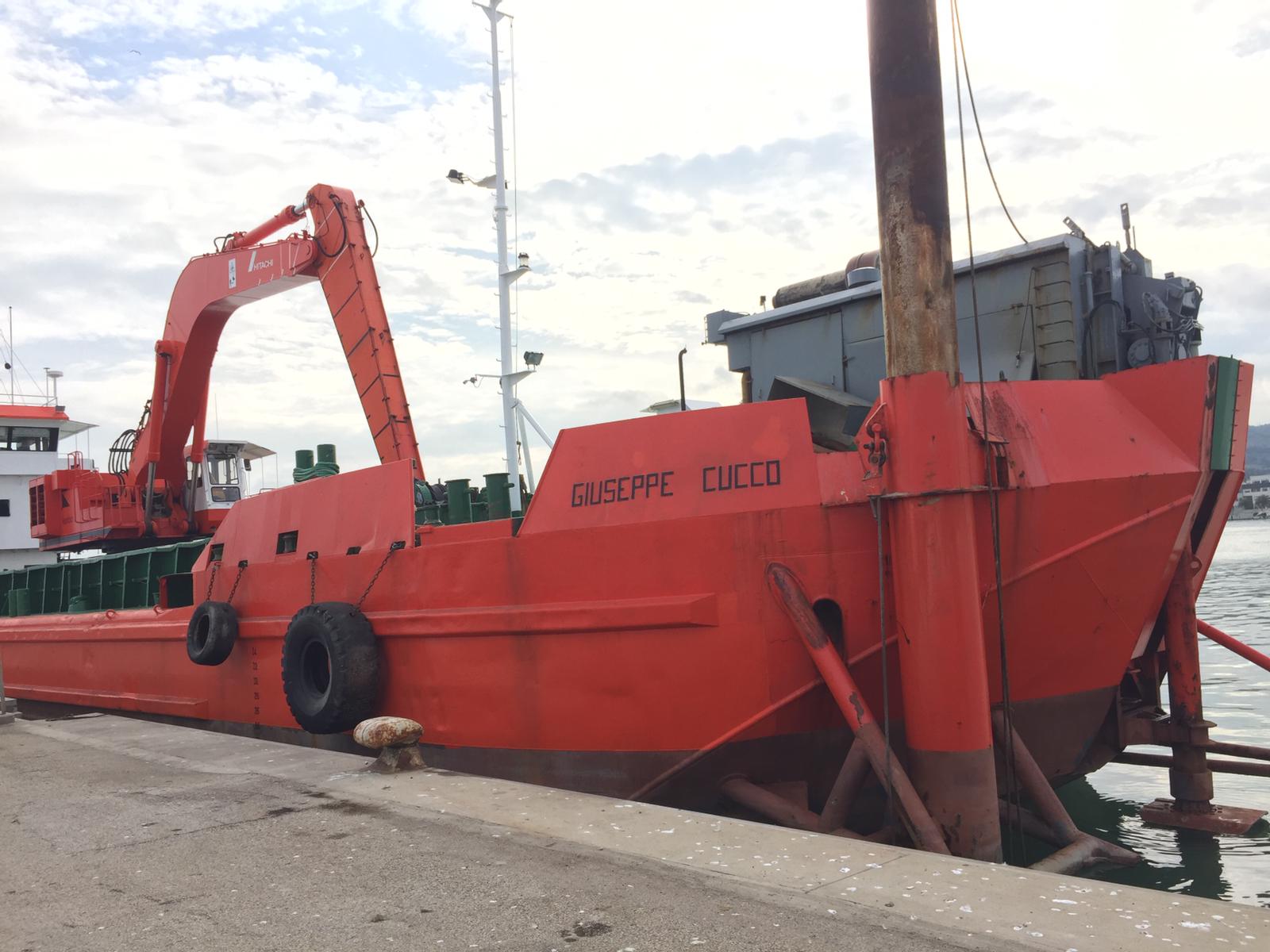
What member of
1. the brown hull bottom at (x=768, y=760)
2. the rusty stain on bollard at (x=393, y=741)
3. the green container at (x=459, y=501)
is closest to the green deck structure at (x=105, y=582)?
the green container at (x=459, y=501)

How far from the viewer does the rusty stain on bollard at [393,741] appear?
235 inches

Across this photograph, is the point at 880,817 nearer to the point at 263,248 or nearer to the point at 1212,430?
the point at 1212,430

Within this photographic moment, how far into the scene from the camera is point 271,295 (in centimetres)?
1230

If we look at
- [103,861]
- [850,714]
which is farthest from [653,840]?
[103,861]

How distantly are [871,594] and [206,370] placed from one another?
1066 centimetres

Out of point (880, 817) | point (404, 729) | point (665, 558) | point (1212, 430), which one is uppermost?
point (1212, 430)

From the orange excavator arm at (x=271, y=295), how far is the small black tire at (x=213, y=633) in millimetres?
2170

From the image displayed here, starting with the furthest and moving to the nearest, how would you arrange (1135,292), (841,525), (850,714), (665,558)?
(1135,292) < (665,558) < (841,525) < (850,714)

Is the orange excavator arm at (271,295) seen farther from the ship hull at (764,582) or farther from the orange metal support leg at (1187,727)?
the orange metal support leg at (1187,727)

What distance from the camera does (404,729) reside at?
600 cm

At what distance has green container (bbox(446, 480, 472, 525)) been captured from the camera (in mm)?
8242

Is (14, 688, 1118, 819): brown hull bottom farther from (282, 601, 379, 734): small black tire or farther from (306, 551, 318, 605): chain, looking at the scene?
(306, 551, 318, 605): chain

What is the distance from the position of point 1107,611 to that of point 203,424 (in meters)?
11.9

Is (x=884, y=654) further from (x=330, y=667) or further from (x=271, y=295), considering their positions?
(x=271, y=295)
